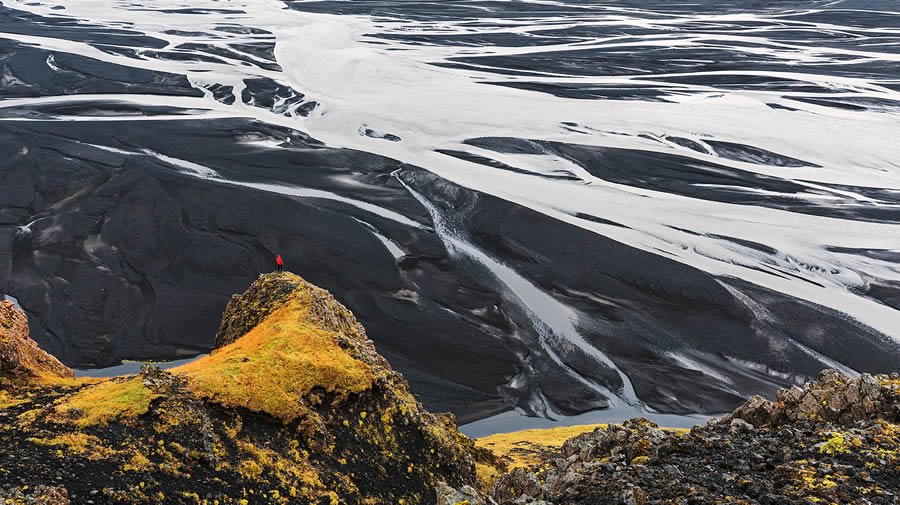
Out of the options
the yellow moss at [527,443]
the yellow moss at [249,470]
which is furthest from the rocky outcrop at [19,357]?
the yellow moss at [527,443]

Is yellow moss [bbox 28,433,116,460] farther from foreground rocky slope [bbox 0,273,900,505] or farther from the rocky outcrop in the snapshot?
the rocky outcrop

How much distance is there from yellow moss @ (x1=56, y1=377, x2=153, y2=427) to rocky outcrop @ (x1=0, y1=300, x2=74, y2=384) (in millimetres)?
1369

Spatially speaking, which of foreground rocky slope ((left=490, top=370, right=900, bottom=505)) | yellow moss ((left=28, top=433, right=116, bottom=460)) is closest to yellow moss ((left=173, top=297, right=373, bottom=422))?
yellow moss ((left=28, top=433, right=116, bottom=460))

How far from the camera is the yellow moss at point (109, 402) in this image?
36.5 ft

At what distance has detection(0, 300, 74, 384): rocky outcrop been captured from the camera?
12.3 metres

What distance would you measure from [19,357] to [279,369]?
15.6 ft

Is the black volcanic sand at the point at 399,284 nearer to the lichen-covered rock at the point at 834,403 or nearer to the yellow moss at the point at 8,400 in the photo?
the lichen-covered rock at the point at 834,403

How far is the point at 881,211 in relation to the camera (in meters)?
36.5

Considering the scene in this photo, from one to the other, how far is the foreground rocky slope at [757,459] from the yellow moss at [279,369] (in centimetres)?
392

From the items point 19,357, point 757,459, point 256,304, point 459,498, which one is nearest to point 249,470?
point 459,498

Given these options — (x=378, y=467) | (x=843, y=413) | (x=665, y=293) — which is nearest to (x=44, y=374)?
(x=378, y=467)

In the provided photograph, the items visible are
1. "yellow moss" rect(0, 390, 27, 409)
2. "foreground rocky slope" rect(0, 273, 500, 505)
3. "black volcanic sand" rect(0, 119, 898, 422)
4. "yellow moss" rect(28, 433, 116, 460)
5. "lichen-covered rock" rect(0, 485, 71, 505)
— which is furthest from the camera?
"black volcanic sand" rect(0, 119, 898, 422)

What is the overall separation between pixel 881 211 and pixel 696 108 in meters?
18.0

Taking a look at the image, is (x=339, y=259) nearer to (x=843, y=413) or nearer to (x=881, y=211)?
(x=843, y=413)
